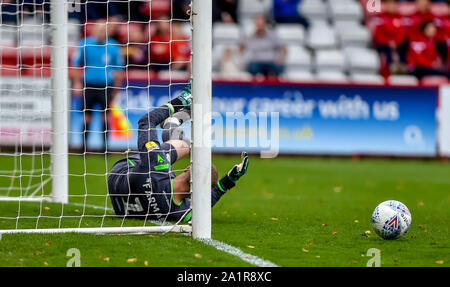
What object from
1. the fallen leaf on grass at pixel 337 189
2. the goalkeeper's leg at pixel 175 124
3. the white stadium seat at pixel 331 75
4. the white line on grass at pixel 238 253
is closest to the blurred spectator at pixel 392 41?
the white stadium seat at pixel 331 75

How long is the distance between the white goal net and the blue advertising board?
1445 mm

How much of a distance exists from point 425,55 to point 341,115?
362cm

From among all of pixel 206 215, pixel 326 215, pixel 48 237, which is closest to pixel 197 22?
pixel 206 215

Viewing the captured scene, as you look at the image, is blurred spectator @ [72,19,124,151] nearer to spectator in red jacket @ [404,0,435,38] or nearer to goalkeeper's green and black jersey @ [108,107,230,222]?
goalkeeper's green and black jersey @ [108,107,230,222]

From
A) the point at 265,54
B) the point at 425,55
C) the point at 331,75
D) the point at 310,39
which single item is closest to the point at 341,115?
the point at 265,54

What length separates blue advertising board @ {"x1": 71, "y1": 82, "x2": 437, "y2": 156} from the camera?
15898mm

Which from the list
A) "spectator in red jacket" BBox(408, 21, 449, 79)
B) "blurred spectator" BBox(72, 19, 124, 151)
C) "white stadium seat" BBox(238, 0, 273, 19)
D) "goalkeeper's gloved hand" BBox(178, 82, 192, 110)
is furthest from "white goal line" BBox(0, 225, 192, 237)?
"white stadium seat" BBox(238, 0, 273, 19)

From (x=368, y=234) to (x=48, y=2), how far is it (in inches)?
178

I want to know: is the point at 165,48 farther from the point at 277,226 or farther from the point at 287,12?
the point at 277,226

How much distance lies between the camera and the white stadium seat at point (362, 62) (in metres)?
19.0

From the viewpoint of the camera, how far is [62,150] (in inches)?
340

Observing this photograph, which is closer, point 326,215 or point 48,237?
point 48,237

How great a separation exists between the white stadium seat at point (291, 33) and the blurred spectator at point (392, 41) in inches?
75.1
